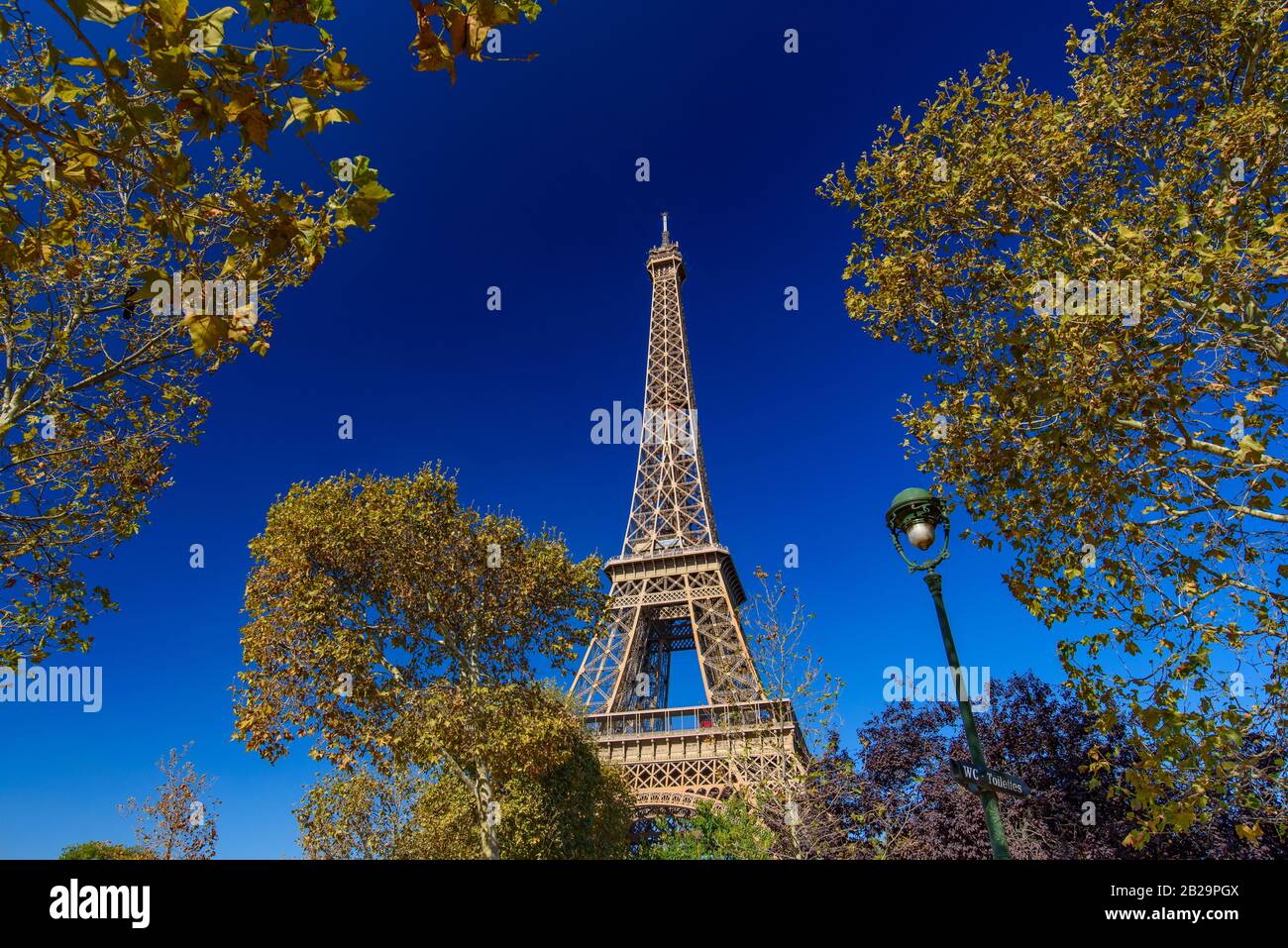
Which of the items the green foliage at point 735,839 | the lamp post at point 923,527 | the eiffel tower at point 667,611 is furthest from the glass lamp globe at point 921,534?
the eiffel tower at point 667,611

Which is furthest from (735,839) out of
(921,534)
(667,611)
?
(667,611)

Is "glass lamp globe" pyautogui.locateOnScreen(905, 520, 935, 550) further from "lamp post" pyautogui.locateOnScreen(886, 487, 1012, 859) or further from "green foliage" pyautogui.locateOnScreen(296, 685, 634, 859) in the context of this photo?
"green foliage" pyautogui.locateOnScreen(296, 685, 634, 859)

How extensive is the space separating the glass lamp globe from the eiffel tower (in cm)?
1565

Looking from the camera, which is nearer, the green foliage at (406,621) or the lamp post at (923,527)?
the lamp post at (923,527)

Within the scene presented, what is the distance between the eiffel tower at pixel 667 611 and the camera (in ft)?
117

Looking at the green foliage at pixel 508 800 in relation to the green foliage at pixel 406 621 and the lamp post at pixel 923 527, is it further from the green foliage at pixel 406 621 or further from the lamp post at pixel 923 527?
the lamp post at pixel 923 527

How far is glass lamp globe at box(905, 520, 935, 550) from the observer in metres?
6.97

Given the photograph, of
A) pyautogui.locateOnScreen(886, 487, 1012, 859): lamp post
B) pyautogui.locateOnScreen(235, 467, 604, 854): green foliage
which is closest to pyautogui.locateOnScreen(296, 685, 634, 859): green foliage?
pyautogui.locateOnScreen(235, 467, 604, 854): green foliage

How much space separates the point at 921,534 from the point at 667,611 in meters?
38.7

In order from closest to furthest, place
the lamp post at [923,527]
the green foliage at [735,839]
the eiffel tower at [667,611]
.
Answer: the lamp post at [923,527], the green foliage at [735,839], the eiffel tower at [667,611]

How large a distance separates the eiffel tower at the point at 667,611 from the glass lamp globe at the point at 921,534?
15.7m

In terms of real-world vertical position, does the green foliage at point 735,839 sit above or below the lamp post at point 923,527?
below
